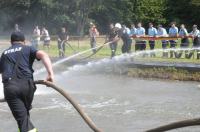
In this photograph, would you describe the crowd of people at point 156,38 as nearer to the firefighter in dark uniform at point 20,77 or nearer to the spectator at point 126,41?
the spectator at point 126,41

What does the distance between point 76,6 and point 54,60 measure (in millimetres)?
32125

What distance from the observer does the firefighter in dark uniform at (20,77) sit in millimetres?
7613

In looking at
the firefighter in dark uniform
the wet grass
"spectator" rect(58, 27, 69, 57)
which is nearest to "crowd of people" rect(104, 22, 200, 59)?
the wet grass

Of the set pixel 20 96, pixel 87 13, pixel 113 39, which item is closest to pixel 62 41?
pixel 113 39

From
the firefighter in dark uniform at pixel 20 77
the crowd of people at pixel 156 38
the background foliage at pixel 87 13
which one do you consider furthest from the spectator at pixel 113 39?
the background foliage at pixel 87 13

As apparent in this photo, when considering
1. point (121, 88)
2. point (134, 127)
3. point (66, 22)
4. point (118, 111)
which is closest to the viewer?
point (134, 127)

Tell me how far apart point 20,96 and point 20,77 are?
0.27 m

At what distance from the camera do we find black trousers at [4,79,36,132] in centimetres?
761

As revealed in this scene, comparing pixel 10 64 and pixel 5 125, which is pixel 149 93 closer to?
pixel 5 125

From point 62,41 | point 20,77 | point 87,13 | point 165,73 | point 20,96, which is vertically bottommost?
point 165,73

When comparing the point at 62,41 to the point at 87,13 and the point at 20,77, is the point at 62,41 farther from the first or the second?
the point at 87,13

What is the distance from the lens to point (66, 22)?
58031 millimetres

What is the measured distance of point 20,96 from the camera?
7.66 metres

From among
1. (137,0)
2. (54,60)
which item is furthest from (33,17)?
(54,60)
